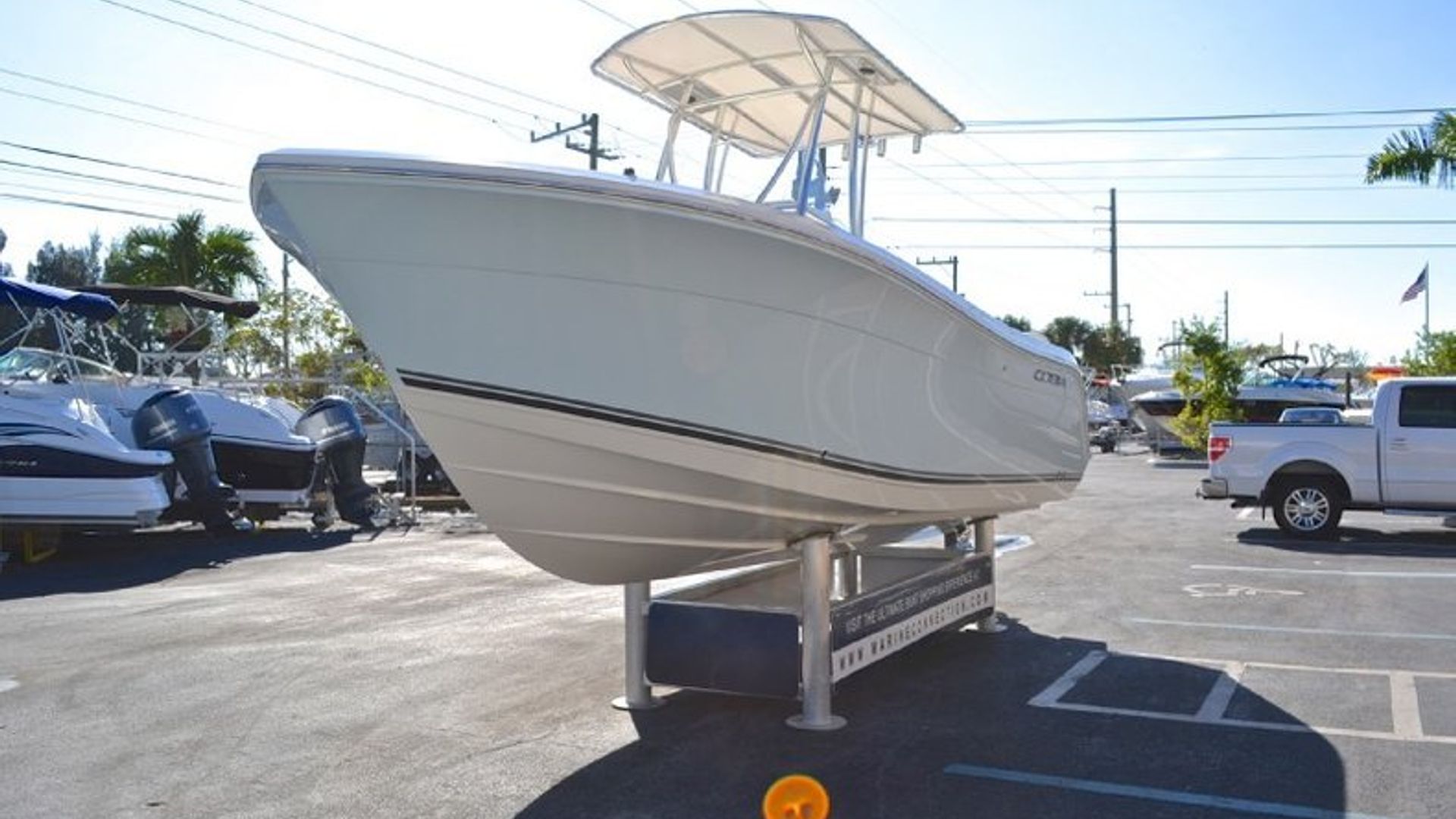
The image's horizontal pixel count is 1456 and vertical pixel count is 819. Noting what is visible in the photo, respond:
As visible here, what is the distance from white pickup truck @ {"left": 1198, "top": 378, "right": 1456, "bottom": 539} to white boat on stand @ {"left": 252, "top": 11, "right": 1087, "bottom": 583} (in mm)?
9025

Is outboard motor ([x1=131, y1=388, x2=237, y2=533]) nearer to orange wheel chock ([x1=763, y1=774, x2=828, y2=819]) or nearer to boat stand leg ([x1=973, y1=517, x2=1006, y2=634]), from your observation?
boat stand leg ([x1=973, y1=517, x2=1006, y2=634])

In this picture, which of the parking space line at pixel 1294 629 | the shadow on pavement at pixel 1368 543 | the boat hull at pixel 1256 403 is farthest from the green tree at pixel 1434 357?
the parking space line at pixel 1294 629

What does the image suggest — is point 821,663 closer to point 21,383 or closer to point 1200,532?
point 1200,532

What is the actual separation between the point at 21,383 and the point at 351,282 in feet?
35.8

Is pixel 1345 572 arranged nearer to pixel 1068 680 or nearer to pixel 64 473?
pixel 1068 680

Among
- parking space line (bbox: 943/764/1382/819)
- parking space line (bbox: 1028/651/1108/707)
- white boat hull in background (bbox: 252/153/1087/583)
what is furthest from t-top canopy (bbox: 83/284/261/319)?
parking space line (bbox: 943/764/1382/819)

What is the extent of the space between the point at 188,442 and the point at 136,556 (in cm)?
171

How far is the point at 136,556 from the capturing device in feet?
44.2

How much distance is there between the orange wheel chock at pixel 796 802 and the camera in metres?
3.76

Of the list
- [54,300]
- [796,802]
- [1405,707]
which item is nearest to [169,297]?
[54,300]

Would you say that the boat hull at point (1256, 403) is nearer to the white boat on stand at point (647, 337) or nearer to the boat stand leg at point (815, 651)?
the white boat on stand at point (647, 337)

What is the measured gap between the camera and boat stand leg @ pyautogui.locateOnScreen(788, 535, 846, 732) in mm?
5637

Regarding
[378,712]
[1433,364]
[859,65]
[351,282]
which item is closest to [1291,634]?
[859,65]

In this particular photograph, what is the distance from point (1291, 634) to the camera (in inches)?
313
